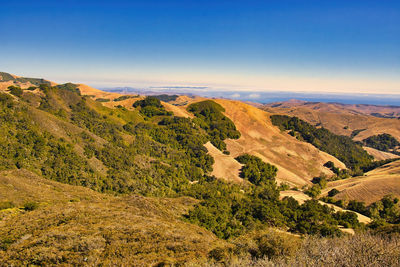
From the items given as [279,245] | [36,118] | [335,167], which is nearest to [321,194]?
[335,167]

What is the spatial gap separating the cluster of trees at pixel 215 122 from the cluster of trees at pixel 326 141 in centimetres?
3965

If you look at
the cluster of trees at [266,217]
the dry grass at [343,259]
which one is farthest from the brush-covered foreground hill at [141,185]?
the dry grass at [343,259]

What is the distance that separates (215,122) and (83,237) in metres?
124

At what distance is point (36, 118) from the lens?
69.2 m

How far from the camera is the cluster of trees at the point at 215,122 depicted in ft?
415

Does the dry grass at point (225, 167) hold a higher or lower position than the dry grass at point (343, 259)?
lower

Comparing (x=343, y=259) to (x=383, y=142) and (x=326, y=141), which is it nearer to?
(x=326, y=141)

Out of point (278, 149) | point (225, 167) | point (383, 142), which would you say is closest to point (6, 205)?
point (225, 167)

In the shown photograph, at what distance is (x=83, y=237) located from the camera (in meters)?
20.1

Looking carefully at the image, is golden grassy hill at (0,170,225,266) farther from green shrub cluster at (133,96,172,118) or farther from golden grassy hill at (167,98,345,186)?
green shrub cluster at (133,96,172,118)

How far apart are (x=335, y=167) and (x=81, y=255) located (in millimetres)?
126470

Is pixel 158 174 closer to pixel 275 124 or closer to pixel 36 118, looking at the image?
pixel 36 118

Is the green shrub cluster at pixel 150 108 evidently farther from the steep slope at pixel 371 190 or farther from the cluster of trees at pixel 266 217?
the steep slope at pixel 371 190

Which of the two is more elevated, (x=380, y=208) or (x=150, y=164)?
(x=150, y=164)
